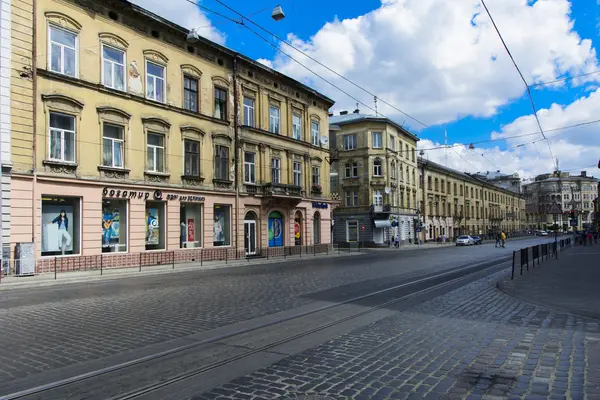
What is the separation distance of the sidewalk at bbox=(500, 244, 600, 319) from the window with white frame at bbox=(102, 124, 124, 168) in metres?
18.5

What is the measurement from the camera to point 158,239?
25.3 m

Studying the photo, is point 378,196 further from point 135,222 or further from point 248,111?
point 135,222

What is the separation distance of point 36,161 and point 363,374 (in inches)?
744

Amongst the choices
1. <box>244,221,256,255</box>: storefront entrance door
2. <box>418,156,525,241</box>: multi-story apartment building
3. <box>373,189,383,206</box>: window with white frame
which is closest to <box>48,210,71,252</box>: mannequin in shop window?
<box>244,221,256,255</box>: storefront entrance door

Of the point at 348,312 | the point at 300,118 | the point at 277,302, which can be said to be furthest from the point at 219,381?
the point at 300,118

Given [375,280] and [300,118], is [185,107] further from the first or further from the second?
[375,280]

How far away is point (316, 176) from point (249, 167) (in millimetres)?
8816

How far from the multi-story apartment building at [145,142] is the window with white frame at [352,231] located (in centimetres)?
1904

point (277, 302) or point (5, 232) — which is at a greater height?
point (5, 232)

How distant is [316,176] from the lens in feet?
128

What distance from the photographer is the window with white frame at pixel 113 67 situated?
Result: 899 inches

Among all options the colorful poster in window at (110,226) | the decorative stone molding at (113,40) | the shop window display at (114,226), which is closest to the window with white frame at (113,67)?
the decorative stone molding at (113,40)

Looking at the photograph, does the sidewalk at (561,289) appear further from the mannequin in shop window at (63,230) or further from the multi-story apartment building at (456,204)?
the multi-story apartment building at (456,204)

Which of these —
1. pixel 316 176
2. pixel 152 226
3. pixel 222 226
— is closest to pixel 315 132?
pixel 316 176
